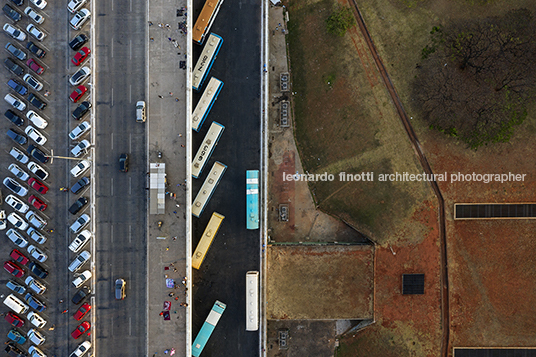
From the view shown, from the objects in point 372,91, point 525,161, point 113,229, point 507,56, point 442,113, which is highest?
point 507,56

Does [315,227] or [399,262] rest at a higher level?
[315,227]

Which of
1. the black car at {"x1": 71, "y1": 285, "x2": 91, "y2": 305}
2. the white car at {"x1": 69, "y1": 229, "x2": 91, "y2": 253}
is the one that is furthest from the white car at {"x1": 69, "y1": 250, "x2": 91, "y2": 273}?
the black car at {"x1": 71, "y1": 285, "x2": 91, "y2": 305}

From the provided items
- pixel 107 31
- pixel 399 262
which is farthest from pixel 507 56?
pixel 107 31

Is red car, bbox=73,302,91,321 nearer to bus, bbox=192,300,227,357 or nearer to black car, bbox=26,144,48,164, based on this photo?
bus, bbox=192,300,227,357

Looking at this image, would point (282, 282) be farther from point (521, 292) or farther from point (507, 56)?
point (507, 56)

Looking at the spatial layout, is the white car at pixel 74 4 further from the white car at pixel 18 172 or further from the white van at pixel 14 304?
the white van at pixel 14 304

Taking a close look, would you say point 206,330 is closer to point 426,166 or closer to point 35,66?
point 426,166

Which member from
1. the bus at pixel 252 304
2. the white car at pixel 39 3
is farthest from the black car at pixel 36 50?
the bus at pixel 252 304
